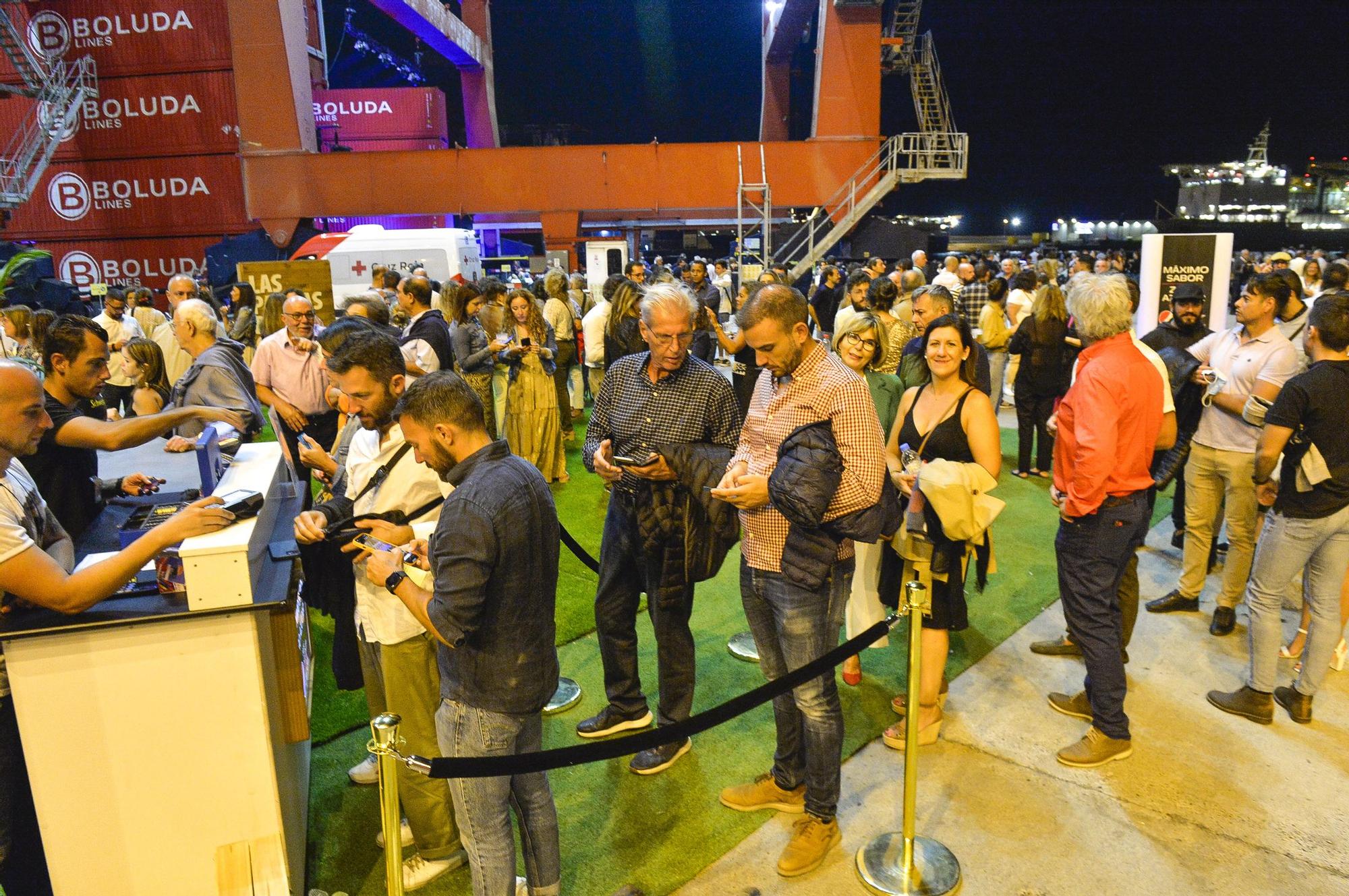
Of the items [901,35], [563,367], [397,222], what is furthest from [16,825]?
[397,222]

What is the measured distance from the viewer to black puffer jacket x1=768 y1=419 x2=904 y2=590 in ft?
8.95

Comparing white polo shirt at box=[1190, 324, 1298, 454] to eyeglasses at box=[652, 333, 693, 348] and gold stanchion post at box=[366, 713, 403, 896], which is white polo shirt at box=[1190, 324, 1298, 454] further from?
gold stanchion post at box=[366, 713, 403, 896]

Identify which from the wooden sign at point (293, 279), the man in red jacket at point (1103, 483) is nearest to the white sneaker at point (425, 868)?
the man in red jacket at point (1103, 483)

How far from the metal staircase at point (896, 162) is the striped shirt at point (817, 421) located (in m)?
14.0

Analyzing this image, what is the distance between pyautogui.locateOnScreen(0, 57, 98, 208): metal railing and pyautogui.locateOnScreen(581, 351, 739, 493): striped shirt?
23372 mm

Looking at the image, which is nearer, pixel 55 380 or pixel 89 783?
pixel 89 783

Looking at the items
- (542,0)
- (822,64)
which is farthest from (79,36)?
(542,0)

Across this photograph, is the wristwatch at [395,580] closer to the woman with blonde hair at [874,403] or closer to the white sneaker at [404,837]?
the white sneaker at [404,837]

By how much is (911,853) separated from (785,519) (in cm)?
131

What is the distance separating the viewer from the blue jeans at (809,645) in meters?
2.96

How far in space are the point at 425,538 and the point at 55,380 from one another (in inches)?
84.1

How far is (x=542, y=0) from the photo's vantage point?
139ft

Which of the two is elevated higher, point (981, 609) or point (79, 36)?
point (79, 36)

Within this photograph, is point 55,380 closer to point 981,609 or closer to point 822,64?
point 981,609
